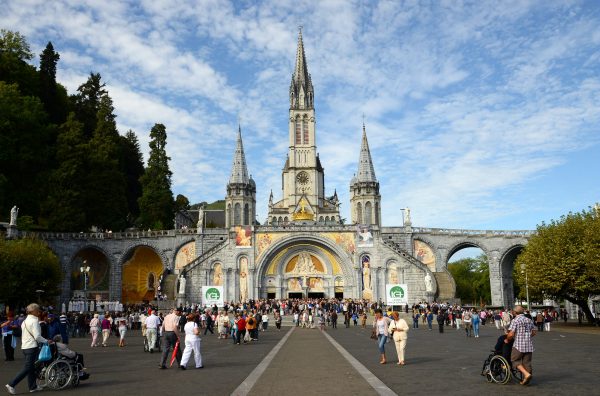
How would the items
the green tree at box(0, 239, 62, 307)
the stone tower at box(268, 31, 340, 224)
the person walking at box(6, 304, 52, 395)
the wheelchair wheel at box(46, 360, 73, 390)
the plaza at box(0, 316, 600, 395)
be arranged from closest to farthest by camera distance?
the plaza at box(0, 316, 600, 395)
the person walking at box(6, 304, 52, 395)
the wheelchair wheel at box(46, 360, 73, 390)
the green tree at box(0, 239, 62, 307)
the stone tower at box(268, 31, 340, 224)

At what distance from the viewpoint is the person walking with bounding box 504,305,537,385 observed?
9609 millimetres

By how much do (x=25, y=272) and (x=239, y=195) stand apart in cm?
3394

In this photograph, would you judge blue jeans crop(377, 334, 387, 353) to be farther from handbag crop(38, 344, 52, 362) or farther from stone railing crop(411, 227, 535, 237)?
stone railing crop(411, 227, 535, 237)

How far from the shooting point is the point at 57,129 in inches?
1973

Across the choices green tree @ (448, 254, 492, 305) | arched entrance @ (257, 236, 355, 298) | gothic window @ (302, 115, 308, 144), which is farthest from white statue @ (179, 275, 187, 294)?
green tree @ (448, 254, 492, 305)

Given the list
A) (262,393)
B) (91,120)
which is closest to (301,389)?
(262,393)

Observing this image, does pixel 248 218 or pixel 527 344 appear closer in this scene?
pixel 527 344

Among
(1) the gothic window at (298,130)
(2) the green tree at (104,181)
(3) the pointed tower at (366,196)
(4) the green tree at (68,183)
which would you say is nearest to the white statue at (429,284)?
(3) the pointed tower at (366,196)

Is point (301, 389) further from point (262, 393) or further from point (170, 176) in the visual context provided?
point (170, 176)

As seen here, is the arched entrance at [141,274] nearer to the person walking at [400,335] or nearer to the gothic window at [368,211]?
the gothic window at [368,211]

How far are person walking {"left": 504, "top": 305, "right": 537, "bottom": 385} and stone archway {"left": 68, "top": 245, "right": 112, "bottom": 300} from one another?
1837 inches

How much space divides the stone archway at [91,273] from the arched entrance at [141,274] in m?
1.71

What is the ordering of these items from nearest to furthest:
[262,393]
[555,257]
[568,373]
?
[262,393]
[568,373]
[555,257]

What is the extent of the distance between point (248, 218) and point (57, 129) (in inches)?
967
